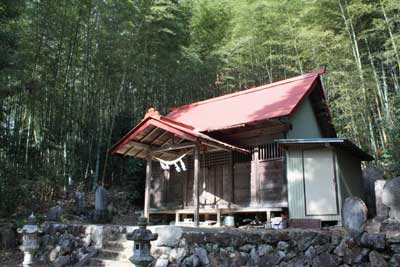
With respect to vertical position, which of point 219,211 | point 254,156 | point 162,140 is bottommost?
point 219,211

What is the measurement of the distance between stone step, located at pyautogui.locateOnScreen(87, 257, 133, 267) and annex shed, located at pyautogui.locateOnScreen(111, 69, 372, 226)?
76.6 inches

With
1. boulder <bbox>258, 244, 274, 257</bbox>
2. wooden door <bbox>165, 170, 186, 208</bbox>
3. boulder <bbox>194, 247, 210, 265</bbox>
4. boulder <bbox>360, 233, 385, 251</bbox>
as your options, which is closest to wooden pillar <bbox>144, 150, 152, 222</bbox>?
wooden door <bbox>165, 170, 186, 208</bbox>

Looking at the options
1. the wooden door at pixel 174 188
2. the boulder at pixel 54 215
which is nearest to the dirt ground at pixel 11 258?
the boulder at pixel 54 215

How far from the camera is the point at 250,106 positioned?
9766 mm

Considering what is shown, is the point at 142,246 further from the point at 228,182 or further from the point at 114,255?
the point at 228,182

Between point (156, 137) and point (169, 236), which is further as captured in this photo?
point (156, 137)

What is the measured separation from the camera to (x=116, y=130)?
13242 mm

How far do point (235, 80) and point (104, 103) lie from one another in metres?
5.13

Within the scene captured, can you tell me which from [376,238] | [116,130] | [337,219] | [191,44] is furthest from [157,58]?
[376,238]

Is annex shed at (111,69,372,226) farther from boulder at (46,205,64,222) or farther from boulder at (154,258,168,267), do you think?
boulder at (46,205,64,222)

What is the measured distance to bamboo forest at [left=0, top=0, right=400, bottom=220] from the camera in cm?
1004

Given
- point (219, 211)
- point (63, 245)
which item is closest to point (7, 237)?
point (63, 245)

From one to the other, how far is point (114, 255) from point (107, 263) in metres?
0.22

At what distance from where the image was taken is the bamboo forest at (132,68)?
1004 centimetres
